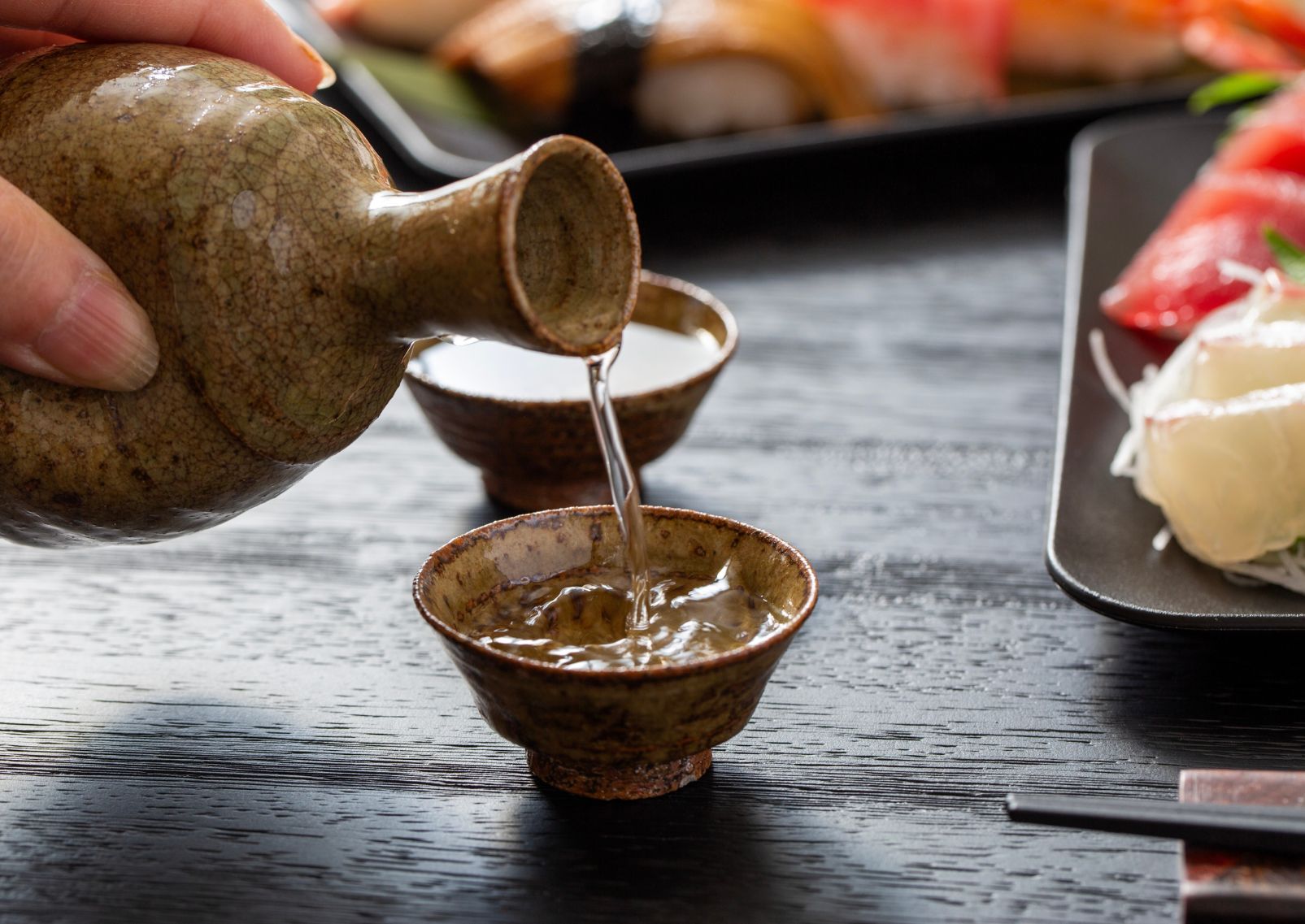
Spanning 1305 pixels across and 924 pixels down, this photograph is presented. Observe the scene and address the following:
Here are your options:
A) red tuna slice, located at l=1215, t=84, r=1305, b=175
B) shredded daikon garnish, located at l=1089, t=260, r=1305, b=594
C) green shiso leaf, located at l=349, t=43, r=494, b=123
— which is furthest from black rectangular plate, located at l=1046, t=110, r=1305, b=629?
green shiso leaf, located at l=349, t=43, r=494, b=123

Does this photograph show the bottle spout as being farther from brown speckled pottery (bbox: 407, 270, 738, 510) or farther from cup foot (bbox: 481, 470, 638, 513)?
cup foot (bbox: 481, 470, 638, 513)

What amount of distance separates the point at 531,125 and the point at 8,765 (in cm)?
205

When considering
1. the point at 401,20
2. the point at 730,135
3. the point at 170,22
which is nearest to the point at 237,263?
the point at 170,22

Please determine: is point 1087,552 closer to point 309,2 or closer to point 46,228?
point 46,228

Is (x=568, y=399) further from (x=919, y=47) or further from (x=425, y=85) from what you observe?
(x=919, y=47)

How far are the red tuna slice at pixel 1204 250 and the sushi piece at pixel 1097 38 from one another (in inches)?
43.4

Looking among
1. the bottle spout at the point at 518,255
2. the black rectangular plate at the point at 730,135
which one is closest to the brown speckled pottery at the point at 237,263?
the bottle spout at the point at 518,255

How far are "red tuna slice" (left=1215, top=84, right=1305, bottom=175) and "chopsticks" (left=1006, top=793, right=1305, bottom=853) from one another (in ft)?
5.62

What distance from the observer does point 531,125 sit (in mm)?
3072

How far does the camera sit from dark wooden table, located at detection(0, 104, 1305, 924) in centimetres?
110

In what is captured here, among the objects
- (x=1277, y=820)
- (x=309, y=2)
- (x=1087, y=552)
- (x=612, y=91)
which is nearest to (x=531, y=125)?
(x=612, y=91)

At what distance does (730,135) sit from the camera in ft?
10.1

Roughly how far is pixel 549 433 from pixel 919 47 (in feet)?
6.42

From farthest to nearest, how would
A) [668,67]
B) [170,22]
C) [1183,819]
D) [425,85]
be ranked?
[425,85]
[668,67]
[170,22]
[1183,819]
